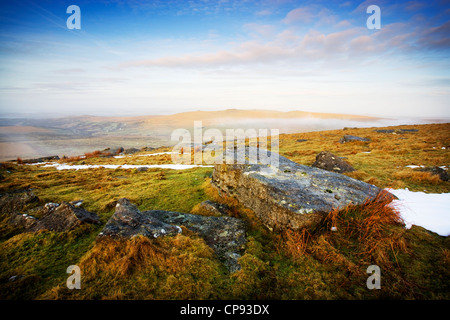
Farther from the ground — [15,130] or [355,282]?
[15,130]

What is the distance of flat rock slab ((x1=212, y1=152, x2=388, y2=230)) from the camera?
15.3 ft

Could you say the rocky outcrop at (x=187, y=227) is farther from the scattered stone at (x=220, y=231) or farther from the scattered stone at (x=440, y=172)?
the scattered stone at (x=440, y=172)

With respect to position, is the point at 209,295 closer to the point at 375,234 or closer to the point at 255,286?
the point at 255,286

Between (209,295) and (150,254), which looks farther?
(150,254)

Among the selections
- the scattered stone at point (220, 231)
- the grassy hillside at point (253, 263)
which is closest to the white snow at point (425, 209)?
the grassy hillside at point (253, 263)

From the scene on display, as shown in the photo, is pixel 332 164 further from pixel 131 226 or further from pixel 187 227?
pixel 131 226

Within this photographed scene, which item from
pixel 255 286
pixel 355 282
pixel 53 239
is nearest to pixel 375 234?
pixel 355 282

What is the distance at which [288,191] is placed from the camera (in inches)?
203

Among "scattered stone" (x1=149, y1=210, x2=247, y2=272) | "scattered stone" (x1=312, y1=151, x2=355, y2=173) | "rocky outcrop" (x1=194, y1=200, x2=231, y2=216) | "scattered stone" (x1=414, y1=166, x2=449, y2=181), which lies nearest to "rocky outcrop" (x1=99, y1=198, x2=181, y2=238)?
"scattered stone" (x1=149, y1=210, x2=247, y2=272)

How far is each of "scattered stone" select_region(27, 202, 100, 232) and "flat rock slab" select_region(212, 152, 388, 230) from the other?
4558 millimetres

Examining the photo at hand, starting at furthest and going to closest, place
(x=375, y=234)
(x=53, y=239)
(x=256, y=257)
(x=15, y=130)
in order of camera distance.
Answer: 1. (x=15, y=130)
2. (x=53, y=239)
3. (x=375, y=234)
4. (x=256, y=257)

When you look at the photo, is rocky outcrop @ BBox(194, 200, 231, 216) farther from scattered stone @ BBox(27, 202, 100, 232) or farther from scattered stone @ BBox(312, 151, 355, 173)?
scattered stone @ BBox(312, 151, 355, 173)
